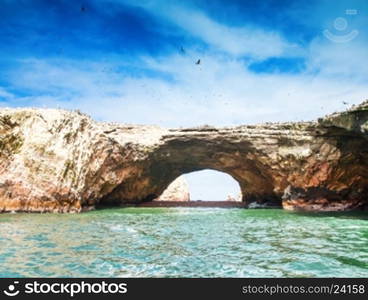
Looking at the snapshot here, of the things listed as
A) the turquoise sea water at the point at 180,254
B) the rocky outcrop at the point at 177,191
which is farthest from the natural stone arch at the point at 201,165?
the turquoise sea water at the point at 180,254

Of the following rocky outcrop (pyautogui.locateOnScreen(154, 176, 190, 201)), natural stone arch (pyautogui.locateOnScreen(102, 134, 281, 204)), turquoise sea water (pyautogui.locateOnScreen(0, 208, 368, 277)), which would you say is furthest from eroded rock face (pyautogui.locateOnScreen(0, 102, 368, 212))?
rocky outcrop (pyautogui.locateOnScreen(154, 176, 190, 201))

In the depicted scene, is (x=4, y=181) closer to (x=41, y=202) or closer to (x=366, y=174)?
(x=41, y=202)

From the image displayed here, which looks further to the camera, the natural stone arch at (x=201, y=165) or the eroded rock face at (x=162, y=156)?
the natural stone arch at (x=201, y=165)

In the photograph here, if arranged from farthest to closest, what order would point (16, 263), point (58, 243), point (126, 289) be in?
point (58, 243), point (16, 263), point (126, 289)

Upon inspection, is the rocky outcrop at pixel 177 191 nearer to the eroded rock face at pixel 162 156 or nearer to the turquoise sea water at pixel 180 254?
the eroded rock face at pixel 162 156

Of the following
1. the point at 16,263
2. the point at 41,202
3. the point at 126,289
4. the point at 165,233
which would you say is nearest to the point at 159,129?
the point at 41,202

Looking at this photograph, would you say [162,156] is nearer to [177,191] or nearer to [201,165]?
[201,165]
